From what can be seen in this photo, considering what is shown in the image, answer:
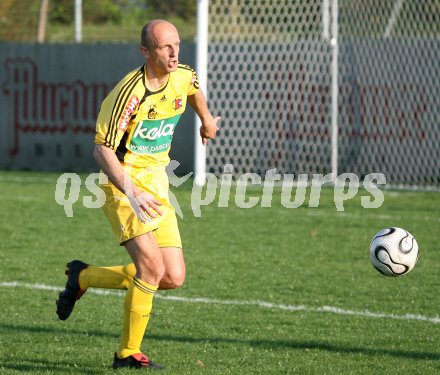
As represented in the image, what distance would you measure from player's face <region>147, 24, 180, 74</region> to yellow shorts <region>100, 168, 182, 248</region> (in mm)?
648

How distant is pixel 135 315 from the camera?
5.64m

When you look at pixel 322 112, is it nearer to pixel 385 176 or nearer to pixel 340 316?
pixel 385 176

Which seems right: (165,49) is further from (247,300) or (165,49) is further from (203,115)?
(247,300)

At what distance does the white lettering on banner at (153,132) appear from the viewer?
19.1 ft

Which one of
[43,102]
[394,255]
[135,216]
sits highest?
[43,102]

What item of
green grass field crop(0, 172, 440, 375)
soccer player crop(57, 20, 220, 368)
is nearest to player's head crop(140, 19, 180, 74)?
soccer player crop(57, 20, 220, 368)

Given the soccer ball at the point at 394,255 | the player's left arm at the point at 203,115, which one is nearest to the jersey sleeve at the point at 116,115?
the player's left arm at the point at 203,115

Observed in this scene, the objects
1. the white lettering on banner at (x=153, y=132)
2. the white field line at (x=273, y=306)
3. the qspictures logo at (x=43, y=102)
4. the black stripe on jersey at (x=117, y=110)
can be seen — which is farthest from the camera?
the qspictures logo at (x=43, y=102)

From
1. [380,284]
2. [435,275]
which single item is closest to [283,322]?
[380,284]

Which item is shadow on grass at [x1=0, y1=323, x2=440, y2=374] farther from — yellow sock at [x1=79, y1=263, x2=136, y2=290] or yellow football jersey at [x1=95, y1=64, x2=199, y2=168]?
yellow football jersey at [x1=95, y1=64, x2=199, y2=168]

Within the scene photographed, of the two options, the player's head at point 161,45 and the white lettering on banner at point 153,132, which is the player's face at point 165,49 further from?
the white lettering on banner at point 153,132

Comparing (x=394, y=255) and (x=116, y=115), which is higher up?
(x=116, y=115)

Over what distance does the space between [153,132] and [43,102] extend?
1348cm

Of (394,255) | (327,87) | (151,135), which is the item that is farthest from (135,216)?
(327,87)
